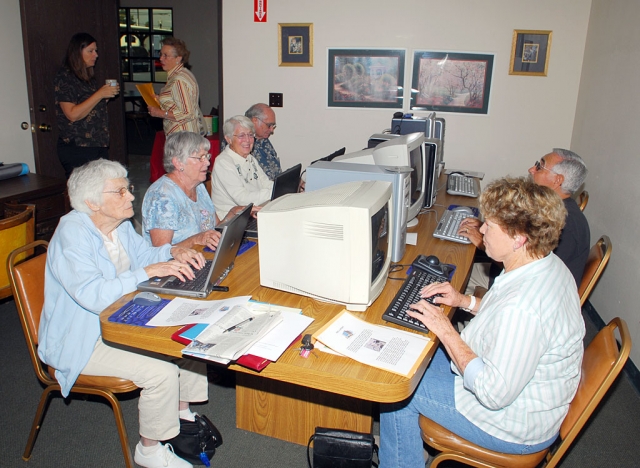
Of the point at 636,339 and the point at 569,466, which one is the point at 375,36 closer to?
the point at 636,339

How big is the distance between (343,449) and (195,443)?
608mm

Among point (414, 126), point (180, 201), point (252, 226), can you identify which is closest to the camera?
point (180, 201)

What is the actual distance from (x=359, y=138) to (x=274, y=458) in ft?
10.9

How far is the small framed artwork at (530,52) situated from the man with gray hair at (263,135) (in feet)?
7.12

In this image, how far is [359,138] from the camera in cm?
483

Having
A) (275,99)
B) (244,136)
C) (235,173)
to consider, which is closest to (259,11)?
(275,99)

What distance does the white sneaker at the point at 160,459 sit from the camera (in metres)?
1.97

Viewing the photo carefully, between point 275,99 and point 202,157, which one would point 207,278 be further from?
point 275,99

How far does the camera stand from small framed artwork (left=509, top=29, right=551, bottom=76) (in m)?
4.30

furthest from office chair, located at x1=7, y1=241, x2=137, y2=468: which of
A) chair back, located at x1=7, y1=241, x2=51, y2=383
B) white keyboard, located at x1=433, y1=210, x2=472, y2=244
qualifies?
white keyboard, located at x1=433, y1=210, x2=472, y2=244

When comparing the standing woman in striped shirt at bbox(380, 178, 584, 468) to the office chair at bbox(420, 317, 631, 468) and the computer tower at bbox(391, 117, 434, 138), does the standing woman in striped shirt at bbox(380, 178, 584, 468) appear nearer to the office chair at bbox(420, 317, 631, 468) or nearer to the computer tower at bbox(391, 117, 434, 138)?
the office chair at bbox(420, 317, 631, 468)

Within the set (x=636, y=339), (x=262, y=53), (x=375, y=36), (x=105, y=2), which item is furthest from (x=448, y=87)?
(x=105, y=2)

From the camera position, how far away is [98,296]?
5.71ft

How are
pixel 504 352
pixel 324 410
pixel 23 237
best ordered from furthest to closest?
pixel 23 237 < pixel 324 410 < pixel 504 352
